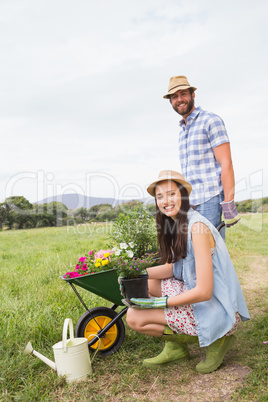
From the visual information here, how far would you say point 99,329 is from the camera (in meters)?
2.82

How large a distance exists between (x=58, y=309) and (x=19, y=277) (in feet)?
5.36

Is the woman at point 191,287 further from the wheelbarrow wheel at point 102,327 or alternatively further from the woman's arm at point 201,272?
the wheelbarrow wheel at point 102,327

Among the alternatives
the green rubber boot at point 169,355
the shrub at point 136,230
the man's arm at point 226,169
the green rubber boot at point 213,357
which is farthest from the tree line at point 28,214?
the green rubber boot at point 213,357

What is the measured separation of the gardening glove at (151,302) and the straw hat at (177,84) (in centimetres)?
166

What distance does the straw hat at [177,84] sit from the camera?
9.91 feet

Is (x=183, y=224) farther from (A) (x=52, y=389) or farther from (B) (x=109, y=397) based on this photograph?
(A) (x=52, y=389)

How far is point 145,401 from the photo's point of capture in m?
2.18

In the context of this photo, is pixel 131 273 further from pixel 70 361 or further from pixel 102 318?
pixel 70 361

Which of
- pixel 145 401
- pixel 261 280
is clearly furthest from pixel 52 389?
pixel 261 280

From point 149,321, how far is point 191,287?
1.18 ft

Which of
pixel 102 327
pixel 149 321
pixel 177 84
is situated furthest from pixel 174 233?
pixel 177 84

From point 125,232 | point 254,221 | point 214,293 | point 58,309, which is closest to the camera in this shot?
point 214,293

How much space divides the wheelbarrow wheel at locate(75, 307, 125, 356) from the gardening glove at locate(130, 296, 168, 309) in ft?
1.44

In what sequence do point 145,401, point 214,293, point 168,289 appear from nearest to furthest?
1. point 145,401
2. point 214,293
3. point 168,289
